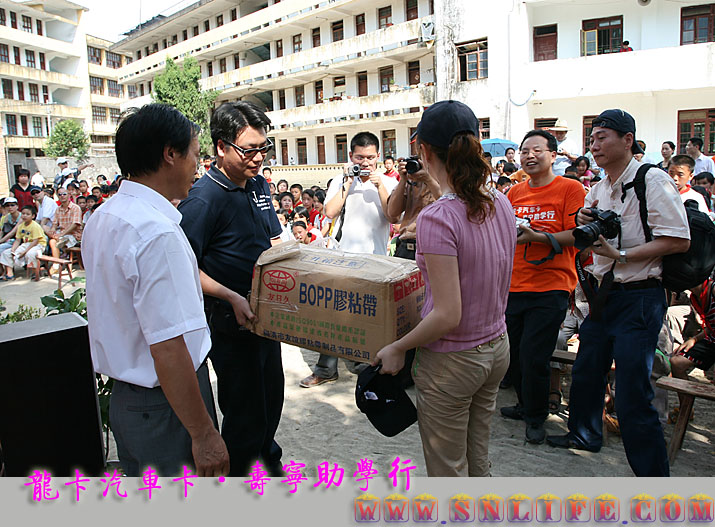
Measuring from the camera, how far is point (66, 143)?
3612cm

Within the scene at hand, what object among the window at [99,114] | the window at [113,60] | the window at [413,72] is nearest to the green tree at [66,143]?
the window at [99,114]

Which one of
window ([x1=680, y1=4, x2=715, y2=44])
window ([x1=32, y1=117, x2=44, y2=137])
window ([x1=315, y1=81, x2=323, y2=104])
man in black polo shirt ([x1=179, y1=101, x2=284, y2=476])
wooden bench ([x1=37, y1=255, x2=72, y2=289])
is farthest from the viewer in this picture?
window ([x1=32, y1=117, x2=44, y2=137])

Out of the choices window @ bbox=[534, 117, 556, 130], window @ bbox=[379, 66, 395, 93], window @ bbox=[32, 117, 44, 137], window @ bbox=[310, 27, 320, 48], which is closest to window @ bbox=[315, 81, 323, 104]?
window @ bbox=[310, 27, 320, 48]

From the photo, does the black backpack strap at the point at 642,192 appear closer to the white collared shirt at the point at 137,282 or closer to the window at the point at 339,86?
the white collared shirt at the point at 137,282

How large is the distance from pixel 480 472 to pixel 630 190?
5.24 feet

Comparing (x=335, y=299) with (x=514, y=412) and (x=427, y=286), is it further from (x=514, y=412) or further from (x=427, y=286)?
(x=514, y=412)

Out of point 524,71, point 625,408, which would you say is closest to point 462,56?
point 524,71

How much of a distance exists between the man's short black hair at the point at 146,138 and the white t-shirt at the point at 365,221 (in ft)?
8.70

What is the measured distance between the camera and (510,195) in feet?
12.0

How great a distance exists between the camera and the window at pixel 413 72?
23969 mm

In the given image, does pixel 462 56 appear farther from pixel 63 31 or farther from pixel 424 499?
pixel 63 31

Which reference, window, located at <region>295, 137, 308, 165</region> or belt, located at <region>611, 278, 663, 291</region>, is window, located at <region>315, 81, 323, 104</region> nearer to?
window, located at <region>295, 137, 308, 165</region>

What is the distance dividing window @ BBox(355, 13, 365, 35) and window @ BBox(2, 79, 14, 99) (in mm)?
27720

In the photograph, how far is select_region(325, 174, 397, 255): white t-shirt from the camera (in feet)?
14.1
